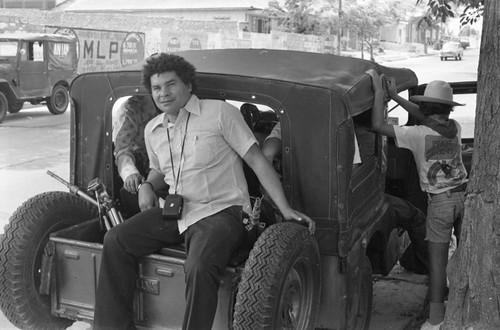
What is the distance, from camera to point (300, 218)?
3248 millimetres

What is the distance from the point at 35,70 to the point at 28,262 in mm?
13992

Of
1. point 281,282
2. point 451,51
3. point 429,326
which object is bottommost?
point 429,326

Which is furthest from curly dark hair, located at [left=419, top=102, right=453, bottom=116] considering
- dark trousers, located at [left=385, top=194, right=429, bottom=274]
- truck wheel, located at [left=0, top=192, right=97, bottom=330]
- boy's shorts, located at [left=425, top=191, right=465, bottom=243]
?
truck wheel, located at [left=0, top=192, right=97, bottom=330]

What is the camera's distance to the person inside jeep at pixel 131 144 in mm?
3758

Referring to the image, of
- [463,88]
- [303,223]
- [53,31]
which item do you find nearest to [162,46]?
[53,31]

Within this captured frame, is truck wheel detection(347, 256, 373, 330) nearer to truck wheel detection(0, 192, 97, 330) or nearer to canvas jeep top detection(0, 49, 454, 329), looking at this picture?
canvas jeep top detection(0, 49, 454, 329)

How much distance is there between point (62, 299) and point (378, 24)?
5038 cm

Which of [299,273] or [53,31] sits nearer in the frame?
[299,273]

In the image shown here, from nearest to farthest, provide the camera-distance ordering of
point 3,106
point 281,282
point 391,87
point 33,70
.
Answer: point 281,282
point 391,87
point 3,106
point 33,70

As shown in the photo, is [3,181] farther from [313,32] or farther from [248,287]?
[313,32]

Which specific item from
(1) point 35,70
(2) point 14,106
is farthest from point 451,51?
(2) point 14,106

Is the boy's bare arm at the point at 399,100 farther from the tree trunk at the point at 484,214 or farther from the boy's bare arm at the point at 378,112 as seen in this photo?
the tree trunk at the point at 484,214

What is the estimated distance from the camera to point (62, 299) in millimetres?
3402

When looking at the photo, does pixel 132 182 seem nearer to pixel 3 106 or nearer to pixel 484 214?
pixel 484 214
